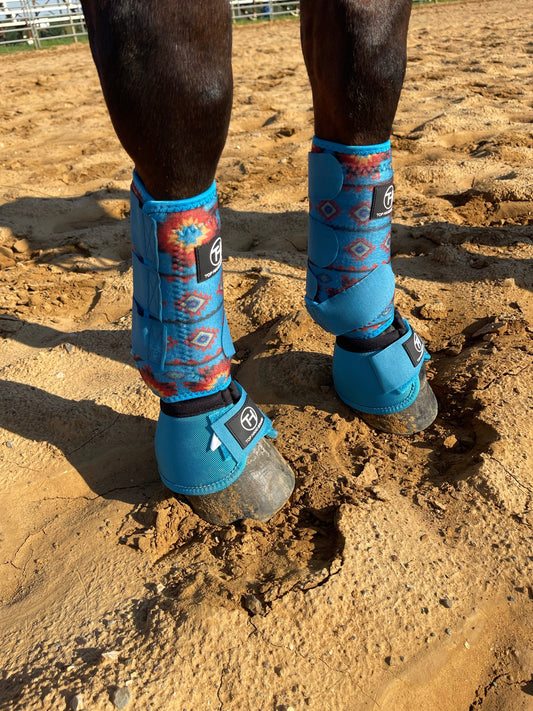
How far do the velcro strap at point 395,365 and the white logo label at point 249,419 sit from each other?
12.8 inches

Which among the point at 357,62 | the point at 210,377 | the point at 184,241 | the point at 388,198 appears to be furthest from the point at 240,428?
the point at 357,62

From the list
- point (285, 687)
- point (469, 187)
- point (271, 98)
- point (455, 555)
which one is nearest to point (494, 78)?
point (271, 98)

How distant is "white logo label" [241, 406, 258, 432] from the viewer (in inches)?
46.8

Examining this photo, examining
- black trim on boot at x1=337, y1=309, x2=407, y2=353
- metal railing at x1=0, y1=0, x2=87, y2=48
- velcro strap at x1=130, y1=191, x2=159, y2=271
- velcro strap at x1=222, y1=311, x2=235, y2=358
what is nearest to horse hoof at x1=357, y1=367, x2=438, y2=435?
black trim on boot at x1=337, y1=309, x2=407, y2=353

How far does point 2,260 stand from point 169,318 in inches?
69.0

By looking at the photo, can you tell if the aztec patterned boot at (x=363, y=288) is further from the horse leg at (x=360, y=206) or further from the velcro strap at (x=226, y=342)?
the velcro strap at (x=226, y=342)

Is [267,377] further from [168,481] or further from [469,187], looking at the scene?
[469,187]

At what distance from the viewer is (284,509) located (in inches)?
49.4

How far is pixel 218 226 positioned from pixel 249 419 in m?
0.38

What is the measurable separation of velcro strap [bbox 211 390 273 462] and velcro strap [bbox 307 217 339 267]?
36 centimetres

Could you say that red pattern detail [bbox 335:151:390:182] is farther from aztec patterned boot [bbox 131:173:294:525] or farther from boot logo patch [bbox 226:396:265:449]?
boot logo patch [bbox 226:396:265:449]

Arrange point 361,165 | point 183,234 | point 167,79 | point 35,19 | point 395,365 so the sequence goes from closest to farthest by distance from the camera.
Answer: point 167,79
point 183,234
point 361,165
point 395,365
point 35,19

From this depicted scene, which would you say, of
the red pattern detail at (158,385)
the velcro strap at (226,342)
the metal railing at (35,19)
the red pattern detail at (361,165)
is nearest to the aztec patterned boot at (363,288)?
the red pattern detail at (361,165)

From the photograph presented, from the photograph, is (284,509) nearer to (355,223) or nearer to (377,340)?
(377,340)
